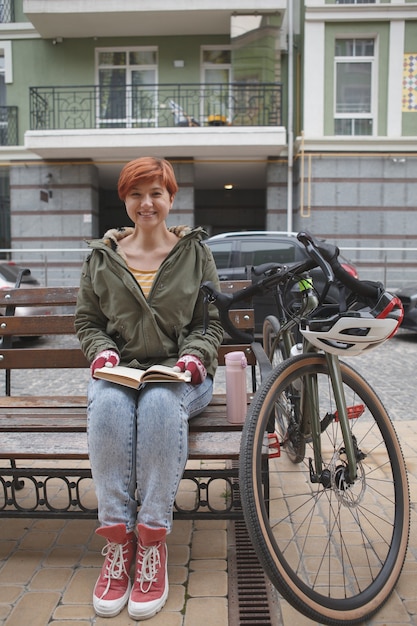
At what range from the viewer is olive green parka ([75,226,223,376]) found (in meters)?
2.53

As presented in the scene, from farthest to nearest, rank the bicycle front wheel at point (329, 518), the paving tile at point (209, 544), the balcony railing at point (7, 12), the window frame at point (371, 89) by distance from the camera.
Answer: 1. the balcony railing at point (7, 12)
2. the window frame at point (371, 89)
3. the paving tile at point (209, 544)
4. the bicycle front wheel at point (329, 518)

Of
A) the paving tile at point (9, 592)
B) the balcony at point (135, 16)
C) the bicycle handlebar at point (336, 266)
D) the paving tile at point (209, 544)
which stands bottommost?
the paving tile at point (209, 544)

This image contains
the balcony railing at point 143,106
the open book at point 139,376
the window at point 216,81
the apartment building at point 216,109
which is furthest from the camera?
the window at point 216,81

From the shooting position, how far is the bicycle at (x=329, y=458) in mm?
1896

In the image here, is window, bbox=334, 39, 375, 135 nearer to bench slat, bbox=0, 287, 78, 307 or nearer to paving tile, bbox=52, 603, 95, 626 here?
bench slat, bbox=0, 287, 78, 307

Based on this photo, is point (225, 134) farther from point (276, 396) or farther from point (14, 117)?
point (276, 396)

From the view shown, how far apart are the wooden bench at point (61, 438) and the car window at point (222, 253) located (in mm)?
5742

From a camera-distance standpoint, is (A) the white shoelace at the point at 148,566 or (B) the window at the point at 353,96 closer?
(A) the white shoelace at the point at 148,566

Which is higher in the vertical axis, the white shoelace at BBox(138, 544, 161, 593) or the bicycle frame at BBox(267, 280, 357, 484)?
the bicycle frame at BBox(267, 280, 357, 484)

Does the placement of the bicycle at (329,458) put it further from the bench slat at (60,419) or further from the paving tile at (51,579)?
the paving tile at (51,579)

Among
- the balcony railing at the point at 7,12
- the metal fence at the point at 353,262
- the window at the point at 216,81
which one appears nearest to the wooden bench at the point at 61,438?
the metal fence at the point at 353,262

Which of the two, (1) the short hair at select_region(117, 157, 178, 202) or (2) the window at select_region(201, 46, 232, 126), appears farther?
(2) the window at select_region(201, 46, 232, 126)

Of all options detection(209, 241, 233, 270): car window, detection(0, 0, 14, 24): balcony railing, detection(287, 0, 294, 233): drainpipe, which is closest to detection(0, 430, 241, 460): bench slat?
detection(209, 241, 233, 270): car window

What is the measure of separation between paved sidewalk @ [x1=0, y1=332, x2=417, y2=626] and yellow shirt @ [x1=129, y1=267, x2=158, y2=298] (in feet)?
3.86
